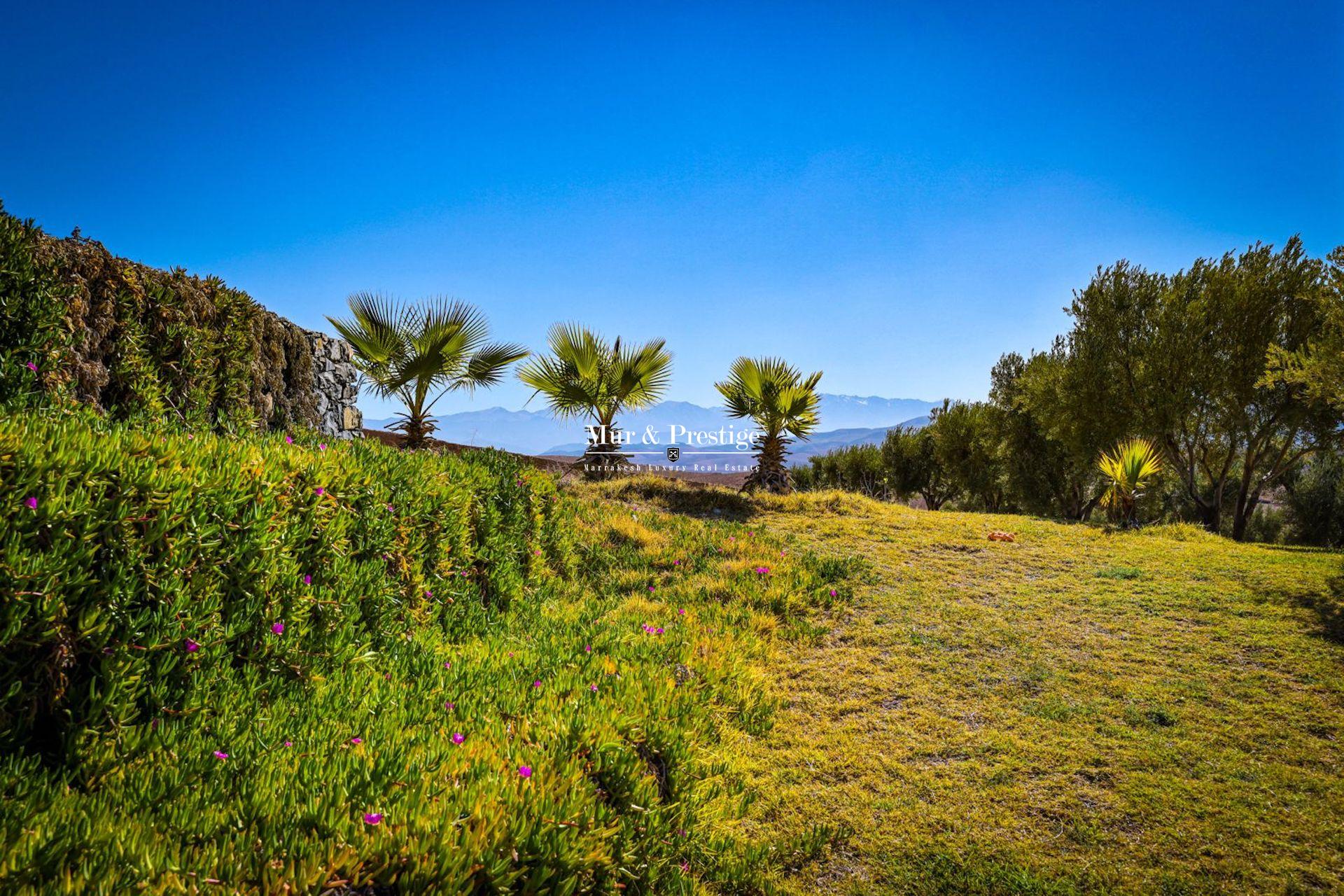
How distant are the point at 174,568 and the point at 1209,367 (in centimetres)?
1917

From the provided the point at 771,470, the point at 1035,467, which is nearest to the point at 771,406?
the point at 771,470

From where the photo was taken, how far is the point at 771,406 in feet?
43.3

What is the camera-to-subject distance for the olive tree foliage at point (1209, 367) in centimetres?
1347

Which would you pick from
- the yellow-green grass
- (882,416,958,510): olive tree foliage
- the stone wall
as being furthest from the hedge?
(882,416,958,510): olive tree foliage

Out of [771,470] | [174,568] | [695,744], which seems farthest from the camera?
[771,470]

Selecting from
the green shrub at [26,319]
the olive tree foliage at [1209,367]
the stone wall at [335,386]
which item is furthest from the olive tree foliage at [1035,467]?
the green shrub at [26,319]

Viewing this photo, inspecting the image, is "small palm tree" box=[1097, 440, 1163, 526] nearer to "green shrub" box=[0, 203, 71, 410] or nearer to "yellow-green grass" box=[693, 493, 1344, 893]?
"yellow-green grass" box=[693, 493, 1344, 893]

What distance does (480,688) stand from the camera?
3344mm

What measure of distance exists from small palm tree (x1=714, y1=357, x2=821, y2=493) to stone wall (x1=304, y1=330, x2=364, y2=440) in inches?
298

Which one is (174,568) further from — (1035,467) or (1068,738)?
(1035,467)

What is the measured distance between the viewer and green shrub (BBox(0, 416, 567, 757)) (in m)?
2.15

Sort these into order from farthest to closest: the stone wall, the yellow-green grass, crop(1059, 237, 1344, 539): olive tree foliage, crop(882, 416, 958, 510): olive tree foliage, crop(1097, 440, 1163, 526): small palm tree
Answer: crop(882, 416, 958, 510): olive tree foliage → crop(1059, 237, 1344, 539): olive tree foliage → crop(1097, 440, 1163, 526): small palm tree → the stone wall → the yellow-green grass

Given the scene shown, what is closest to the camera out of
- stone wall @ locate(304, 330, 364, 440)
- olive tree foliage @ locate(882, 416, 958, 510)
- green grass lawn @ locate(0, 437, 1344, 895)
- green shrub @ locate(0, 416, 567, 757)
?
green grass lawn @ locate(0, 437, 1344, 895)

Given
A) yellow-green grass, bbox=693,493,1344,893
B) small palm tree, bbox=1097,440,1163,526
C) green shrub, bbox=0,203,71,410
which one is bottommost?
yellow-green grass, bbox=693,493,1344,893
